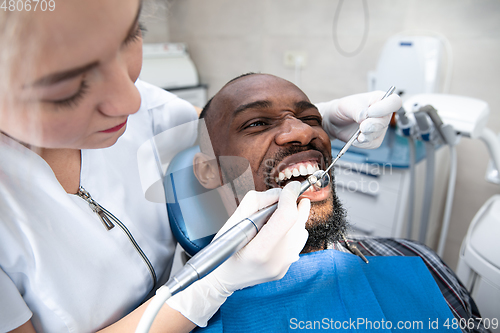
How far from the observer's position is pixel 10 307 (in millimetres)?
520

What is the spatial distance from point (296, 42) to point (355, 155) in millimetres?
642

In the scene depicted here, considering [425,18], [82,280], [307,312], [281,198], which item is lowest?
[307,312]

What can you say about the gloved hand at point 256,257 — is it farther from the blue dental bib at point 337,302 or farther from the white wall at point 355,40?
the white wall at point 355,40

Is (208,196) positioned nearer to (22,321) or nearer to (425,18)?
(22,321)

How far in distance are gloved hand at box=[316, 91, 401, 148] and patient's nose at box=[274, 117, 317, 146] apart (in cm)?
13

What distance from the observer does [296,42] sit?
4.82 ft

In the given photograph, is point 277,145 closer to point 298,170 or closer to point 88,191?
point 298,170

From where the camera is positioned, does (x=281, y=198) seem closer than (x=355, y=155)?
Yes

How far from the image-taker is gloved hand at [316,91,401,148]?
2.68 ft

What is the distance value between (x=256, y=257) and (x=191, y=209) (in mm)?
355

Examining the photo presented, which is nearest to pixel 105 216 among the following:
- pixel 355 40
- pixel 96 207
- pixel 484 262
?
pixel 96 207

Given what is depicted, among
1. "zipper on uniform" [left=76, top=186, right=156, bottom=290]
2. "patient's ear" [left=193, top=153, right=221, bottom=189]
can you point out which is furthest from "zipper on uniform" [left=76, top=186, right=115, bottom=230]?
"patient's ear" [left=193, top=153, right=221, bottom=189]

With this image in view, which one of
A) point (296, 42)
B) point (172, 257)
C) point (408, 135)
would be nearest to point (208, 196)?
point (172, 257)

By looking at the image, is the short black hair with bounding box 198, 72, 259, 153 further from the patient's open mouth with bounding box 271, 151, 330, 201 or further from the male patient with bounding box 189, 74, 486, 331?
the patient's open mouth with bounding box 271, 151, 330, 201
